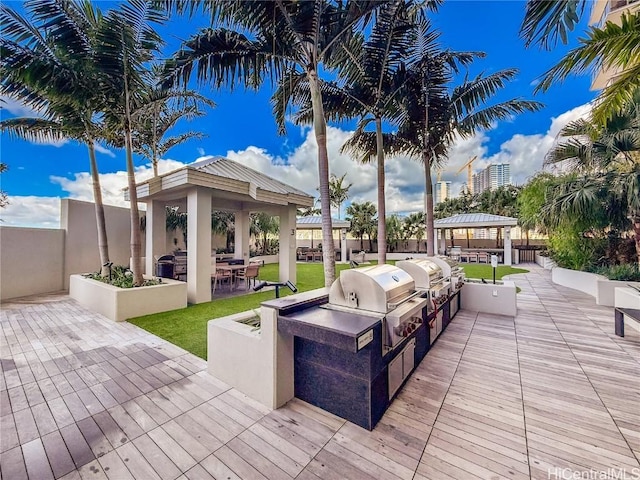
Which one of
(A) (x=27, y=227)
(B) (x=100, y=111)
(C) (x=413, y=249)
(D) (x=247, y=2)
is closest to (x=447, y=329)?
(D) (x=247, y=2)

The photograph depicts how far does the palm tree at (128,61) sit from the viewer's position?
509 centimetres

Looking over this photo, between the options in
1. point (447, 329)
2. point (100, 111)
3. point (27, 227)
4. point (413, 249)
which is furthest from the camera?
point (413, 249)

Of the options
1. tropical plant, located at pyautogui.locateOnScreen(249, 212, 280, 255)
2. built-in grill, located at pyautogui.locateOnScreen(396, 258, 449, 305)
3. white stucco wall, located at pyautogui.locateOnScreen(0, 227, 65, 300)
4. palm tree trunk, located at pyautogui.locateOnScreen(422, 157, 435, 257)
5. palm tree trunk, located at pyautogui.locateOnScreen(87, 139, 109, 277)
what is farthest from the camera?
tropical plant, located at pyautogui.locateOnScreen(249, 212, 280, 255)

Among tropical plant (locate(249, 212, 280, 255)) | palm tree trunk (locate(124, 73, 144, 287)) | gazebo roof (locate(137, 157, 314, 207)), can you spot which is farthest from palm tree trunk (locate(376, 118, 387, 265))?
tropical plant (locate(249, 212, 280, 255))

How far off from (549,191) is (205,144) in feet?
43.3

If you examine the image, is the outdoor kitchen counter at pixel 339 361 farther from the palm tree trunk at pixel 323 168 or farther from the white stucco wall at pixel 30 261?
the white stucco wall at pixel 30 261

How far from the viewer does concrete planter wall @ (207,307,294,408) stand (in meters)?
2.58

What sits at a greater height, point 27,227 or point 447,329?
point 27,227

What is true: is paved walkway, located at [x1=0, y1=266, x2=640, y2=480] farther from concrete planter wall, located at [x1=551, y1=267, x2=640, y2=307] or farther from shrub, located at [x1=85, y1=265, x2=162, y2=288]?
concrete planter wall, located at [x1=551, y1=267, x2=640, y2=307]

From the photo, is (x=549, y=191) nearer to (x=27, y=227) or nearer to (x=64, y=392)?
(x=64, y=392)

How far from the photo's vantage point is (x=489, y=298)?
589 centimetres

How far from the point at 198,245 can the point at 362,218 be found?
15.4m

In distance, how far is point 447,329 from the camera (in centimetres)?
485

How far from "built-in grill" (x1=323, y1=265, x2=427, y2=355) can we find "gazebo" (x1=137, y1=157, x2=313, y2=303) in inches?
192
